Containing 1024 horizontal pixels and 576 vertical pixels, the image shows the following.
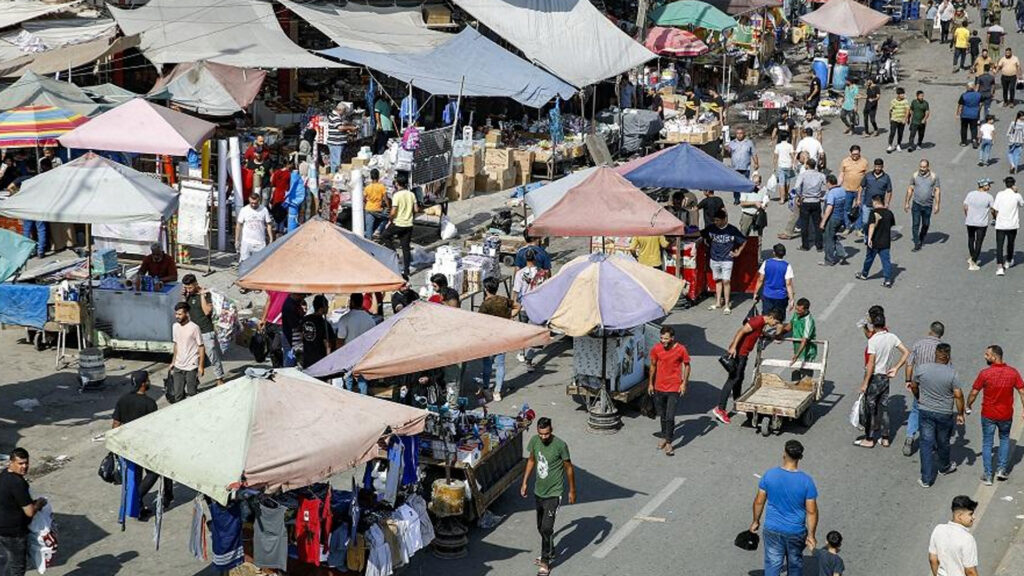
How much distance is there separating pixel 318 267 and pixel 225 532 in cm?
551

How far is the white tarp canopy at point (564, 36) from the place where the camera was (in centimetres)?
3100

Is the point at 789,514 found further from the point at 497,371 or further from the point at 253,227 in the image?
the point at 253,227

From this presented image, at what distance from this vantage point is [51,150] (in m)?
25.6

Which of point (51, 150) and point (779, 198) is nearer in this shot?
point (51, 150)

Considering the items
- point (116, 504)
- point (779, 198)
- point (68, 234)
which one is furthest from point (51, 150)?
point (779, 198)

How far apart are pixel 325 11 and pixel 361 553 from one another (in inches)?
810

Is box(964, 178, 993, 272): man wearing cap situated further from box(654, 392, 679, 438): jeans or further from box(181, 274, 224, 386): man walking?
box(181, 274, 224, 386): man walking

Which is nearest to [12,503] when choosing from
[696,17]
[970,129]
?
[970,129]

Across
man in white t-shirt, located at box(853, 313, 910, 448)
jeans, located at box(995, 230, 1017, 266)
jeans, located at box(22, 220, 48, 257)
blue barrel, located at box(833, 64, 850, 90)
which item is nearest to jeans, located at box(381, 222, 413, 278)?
jeans, located at box(22, 220, 48, 257)

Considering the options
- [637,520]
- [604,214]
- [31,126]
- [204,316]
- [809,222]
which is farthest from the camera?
[809,222]

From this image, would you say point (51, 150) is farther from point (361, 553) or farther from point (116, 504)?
point (361, 553)

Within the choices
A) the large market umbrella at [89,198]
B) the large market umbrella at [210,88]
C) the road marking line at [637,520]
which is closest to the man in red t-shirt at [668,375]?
the road marking line at [637,520]

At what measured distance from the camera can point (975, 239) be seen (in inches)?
953

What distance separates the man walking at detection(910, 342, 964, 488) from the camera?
15.7m
